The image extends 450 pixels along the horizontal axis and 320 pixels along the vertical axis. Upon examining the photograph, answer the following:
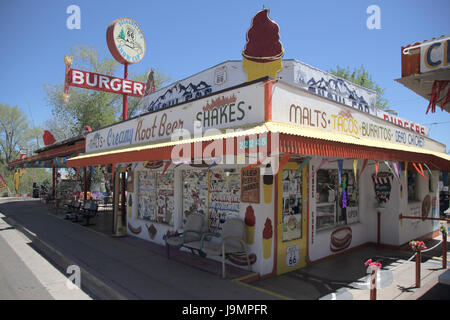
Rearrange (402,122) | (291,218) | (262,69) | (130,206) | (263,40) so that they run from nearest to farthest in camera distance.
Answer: (291,218), (263,40), (262,69), (130,206), (402,122)

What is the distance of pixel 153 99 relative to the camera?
1347 cm

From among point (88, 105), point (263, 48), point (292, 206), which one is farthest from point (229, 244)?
point (88, 105)

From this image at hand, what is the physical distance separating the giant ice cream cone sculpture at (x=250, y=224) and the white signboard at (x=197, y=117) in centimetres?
180

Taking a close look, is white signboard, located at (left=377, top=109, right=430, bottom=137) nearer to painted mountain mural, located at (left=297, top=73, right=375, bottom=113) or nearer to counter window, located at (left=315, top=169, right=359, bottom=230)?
painted mountain mural, located at (left=297, top=73, right=375, bottom=113)

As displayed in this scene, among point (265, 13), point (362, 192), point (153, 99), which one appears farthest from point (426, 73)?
point (153, 99)

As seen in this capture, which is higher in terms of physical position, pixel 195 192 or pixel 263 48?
pixel 263 48

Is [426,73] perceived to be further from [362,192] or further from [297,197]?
[297,197]

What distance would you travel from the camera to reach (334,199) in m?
8.07

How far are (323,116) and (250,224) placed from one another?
2.91m

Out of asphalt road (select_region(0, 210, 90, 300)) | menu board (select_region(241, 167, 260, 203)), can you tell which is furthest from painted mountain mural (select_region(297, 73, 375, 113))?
asphalt road (select_region(0, 210, 90, 300))

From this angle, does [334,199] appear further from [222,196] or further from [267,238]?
[222,196]

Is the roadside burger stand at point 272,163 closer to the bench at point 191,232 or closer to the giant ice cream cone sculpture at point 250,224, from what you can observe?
the giant ice cream cone sculpture at point 250,224
